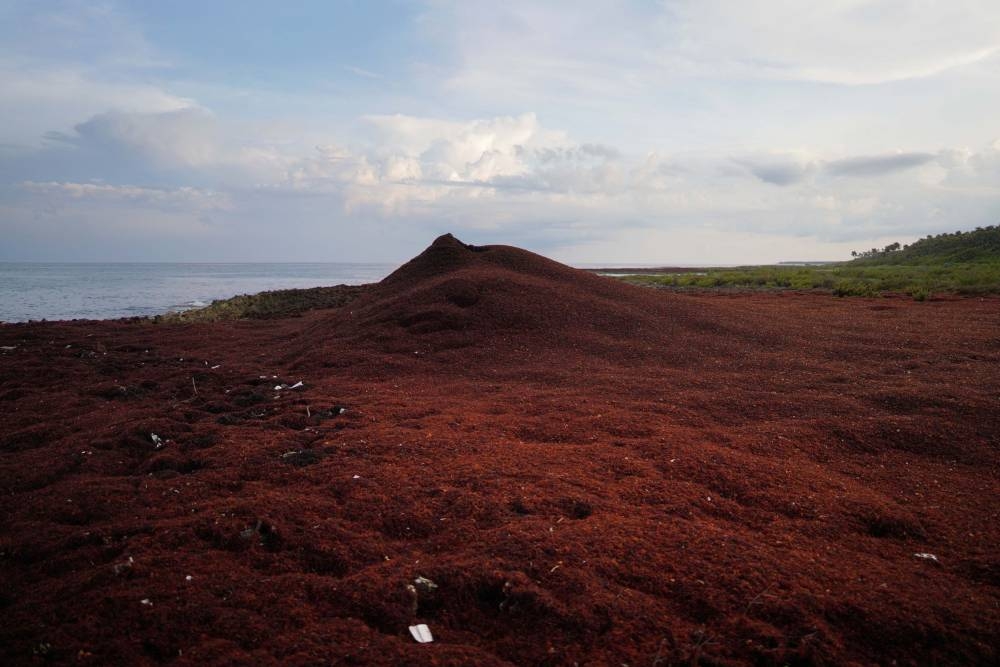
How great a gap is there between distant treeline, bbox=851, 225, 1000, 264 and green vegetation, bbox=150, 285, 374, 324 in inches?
1403

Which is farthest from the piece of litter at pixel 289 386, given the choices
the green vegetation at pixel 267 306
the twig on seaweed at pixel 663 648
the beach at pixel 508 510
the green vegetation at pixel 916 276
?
the green vegetation at pixel 916 276

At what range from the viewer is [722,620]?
9.74ft

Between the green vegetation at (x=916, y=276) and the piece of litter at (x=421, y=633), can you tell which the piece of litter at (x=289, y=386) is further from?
the green vegetation at (x=916, y=276)

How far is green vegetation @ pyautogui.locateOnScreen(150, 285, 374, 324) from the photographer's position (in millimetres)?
20594

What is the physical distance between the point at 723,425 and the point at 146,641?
579cm

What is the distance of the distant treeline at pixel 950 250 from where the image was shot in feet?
113

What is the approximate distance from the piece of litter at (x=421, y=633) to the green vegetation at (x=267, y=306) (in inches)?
747

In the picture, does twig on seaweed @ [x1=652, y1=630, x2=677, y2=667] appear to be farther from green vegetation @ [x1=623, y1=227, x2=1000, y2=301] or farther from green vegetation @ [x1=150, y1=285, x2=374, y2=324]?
green vegetation @ [x1=623, y1=227, x2=1000, y2=301]

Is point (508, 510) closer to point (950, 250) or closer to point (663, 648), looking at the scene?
point (663, 648)

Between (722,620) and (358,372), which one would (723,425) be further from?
(358,372)

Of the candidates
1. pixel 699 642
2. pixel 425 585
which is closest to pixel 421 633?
pixel 425 585

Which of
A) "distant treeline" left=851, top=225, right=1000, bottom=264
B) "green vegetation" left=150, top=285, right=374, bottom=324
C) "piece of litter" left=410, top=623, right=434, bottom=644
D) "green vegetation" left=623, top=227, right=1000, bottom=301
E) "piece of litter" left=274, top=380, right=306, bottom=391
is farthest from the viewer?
"distant treeline" left=851, top=225, right=1000, bottom=264

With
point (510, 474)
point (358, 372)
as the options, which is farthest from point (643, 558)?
point (358, 372)

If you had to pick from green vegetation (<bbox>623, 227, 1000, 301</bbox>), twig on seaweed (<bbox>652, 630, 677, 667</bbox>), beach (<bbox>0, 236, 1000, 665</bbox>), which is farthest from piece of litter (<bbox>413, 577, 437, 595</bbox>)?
green vegetation (<bbox>623, 227, 1000, 301</bbox>)
